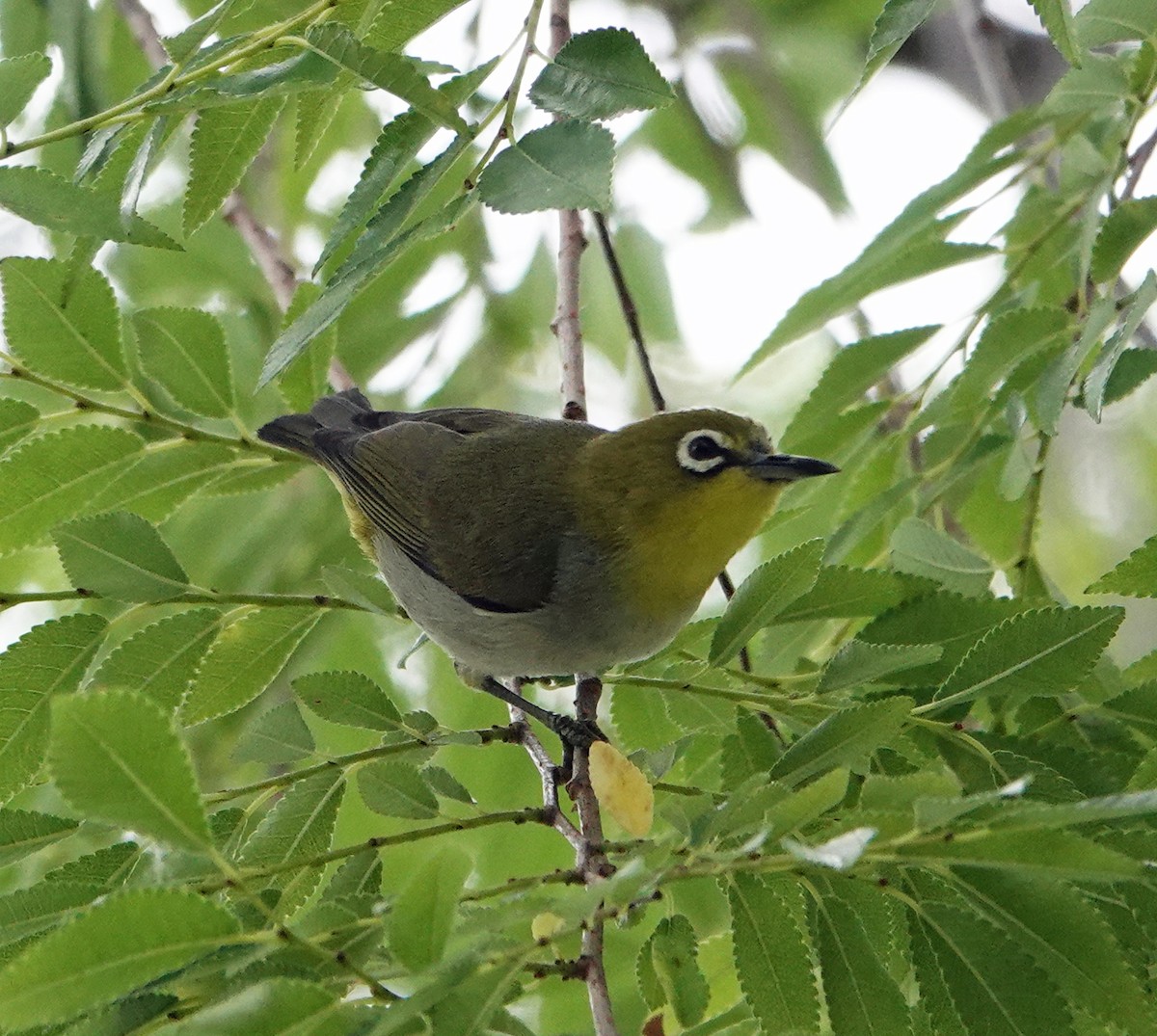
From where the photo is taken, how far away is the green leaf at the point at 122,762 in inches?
55.7

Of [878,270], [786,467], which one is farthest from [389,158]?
[878,270]

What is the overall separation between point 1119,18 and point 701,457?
1193 mm

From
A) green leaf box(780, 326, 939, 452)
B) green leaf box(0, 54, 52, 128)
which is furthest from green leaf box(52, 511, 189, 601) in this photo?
green leaf box(780, 326, 939, 452)

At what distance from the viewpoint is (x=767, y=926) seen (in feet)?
6.29

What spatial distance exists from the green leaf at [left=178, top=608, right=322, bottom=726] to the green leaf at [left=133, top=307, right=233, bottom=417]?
1.54ft

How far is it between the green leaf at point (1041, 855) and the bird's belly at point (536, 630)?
Answer: 159cm

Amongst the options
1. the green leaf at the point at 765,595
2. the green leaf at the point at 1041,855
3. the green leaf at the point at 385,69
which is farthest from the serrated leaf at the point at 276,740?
the green leaf at the point at 1041,855

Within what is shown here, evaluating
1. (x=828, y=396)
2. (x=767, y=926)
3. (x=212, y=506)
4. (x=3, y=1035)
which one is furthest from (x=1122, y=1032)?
(x=212, y=506)

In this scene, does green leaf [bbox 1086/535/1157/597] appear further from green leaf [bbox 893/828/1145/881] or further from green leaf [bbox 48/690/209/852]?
green leaf [bbox 48/690/209/852]

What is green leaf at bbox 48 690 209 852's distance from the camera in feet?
4.64

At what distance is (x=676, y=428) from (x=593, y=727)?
0.72 m

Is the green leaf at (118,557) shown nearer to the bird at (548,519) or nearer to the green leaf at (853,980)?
the bird at (548,519)

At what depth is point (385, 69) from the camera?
6.17ft

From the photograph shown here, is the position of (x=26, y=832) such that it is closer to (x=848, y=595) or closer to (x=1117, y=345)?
(x=848, y=595)
